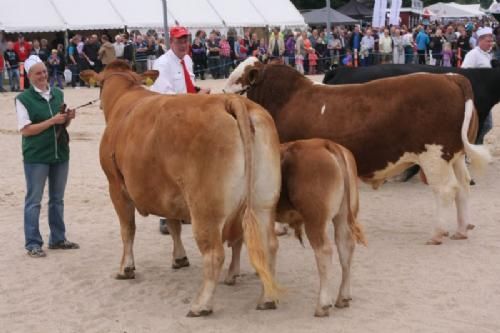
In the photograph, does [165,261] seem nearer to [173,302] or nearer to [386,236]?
[173,302]

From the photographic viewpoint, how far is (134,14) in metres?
28.2

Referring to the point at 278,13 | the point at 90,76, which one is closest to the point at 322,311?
the point at 90,76

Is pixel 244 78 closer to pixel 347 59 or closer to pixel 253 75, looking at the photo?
pixel 253 75

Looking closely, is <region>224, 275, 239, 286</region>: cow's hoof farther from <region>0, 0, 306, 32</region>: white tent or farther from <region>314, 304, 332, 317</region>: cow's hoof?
<region>0, 0, 306, 32</region>: white tent

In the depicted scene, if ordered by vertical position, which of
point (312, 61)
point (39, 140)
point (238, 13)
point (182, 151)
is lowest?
point (312, 61)

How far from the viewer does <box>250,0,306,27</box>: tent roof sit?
31.9m

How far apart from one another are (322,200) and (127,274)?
2.04 m

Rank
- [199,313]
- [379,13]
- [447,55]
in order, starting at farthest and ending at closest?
[379,13]
[447,55]
[199,313]

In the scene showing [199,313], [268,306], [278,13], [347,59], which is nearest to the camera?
[199,313]

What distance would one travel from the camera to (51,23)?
26.2m

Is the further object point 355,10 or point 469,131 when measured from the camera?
point 355,10

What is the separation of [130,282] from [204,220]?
4.98ft

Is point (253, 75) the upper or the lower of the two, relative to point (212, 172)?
upper

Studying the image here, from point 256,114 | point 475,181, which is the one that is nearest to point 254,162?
point 256,114
